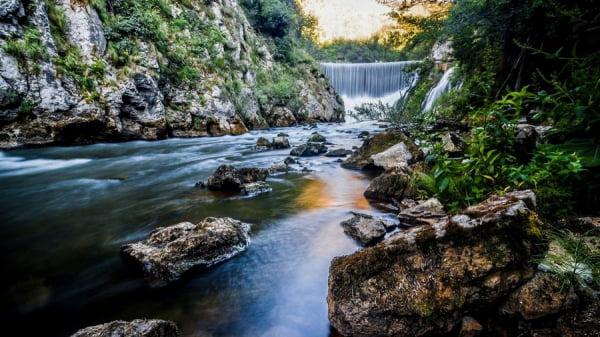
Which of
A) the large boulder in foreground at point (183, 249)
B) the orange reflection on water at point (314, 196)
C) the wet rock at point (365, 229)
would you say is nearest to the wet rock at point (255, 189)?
the orange reflection on water at point (314, 196)

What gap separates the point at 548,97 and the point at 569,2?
95.0 inches

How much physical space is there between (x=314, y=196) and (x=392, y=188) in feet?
4.21

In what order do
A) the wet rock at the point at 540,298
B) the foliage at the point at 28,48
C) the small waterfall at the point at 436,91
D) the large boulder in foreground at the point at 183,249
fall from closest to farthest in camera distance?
the wet rock at the point at 540,298, the large boulder in foreground at the point at 183,249, the foliage at the point at 28,48, the small waterfall at the point at 436,91

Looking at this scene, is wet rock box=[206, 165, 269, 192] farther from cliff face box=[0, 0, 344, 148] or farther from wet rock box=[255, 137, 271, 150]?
cliff face box=[0, 0, 344, 148]

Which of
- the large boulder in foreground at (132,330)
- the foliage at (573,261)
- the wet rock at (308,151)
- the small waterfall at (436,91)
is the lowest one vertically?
the wet rock at (308,151)

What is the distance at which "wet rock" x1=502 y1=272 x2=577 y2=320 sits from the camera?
5.06 feet

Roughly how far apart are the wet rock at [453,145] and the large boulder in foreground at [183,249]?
3342mm

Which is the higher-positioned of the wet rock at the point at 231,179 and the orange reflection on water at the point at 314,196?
the wet rock at the point at 231,179

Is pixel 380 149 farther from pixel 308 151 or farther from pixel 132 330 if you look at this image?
pixel 132 330

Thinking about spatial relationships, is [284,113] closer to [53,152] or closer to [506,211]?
[53,152]

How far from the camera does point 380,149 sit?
678 cm

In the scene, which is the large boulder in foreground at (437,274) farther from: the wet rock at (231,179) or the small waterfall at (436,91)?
the small waterfall at (436,91)

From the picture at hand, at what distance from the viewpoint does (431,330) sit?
1.74 meters

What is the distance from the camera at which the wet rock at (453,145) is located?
4.66 meters
